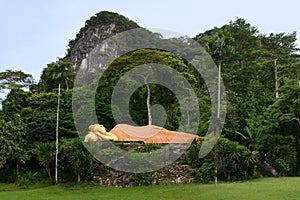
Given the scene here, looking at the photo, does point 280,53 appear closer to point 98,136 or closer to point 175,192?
point 98,136

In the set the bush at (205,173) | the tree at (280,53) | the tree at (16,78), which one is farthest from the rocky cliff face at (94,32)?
the bush at (205,173)

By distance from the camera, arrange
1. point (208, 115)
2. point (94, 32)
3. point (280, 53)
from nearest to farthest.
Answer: point (208, 115)
point (280, 53)
point (94, 32)

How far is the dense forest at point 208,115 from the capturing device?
18641 mm

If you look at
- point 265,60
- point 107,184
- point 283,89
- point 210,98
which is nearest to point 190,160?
point 107,184

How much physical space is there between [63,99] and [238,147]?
1407cm

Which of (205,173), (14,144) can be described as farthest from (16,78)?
(205,173)

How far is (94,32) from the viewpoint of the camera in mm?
52656

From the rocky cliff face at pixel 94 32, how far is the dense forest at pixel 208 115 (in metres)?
15.8

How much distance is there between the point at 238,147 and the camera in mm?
18578

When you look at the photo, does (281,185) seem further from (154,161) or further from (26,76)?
(26,76)

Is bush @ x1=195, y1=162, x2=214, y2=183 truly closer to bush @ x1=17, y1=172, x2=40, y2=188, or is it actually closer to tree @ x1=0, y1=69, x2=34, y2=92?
bush @ x1=17, y1=172, x2=40, y2=188

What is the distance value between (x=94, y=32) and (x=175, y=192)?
41.0 meters

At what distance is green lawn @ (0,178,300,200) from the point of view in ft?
43.2

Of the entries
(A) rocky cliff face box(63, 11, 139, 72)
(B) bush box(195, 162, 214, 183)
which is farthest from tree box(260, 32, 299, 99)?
(A) rocky cliff face box(63, 11, 139, 72)
